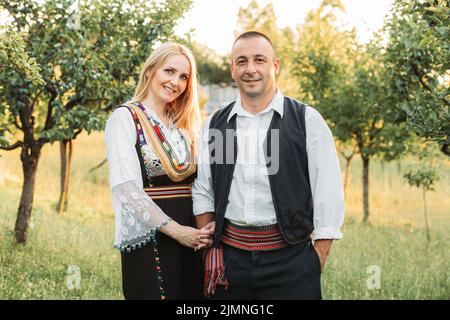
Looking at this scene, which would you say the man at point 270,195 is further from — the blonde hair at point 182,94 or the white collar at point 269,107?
the blonde hair at point 182,94

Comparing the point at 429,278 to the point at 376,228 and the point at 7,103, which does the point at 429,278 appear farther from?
the point at 7,103

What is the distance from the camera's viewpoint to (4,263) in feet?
21.1

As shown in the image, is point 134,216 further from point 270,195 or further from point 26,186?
point 26,186

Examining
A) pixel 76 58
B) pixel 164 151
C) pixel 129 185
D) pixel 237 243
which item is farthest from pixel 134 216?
pixel 76 58

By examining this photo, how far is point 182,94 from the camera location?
3678mm

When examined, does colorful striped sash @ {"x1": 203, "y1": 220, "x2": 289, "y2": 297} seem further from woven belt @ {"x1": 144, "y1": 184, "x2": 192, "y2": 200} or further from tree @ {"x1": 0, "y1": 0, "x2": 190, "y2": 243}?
tree @ {"x1": 0, "y1": 0, "x2": 190, "y2": 243}

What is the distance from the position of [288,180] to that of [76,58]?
377 cm

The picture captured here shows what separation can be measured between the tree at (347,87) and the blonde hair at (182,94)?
7002mm

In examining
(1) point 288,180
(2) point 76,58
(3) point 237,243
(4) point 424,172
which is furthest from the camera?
(4) point 424,172

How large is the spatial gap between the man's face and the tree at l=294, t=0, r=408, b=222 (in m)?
7.24

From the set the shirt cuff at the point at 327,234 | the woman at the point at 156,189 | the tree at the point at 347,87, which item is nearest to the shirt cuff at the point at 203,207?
the woman at the point at 156,189

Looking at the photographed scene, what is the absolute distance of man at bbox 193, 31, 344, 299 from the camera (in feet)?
10.2

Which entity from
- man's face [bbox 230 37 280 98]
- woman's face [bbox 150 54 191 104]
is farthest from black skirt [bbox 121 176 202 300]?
man's face [bbox 230 37 280 98]
